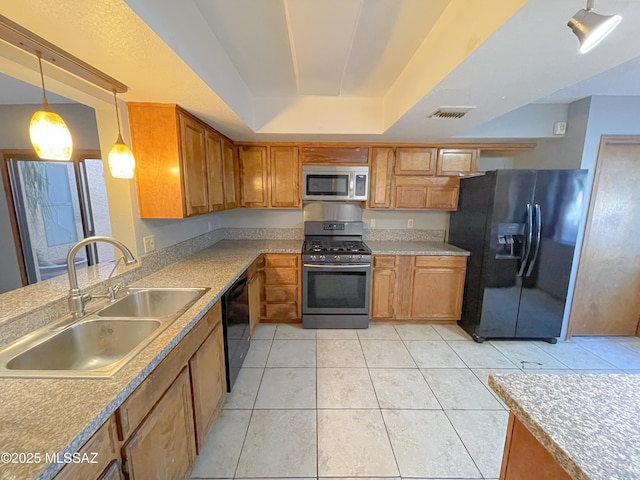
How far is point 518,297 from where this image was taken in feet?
8.96

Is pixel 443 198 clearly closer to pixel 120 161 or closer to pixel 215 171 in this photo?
pixel 215 171

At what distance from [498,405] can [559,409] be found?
1.60 meters

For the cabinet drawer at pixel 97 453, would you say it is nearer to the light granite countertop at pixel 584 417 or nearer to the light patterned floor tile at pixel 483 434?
the light granite countertop at pixel 584 417

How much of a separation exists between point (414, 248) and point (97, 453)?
300cm

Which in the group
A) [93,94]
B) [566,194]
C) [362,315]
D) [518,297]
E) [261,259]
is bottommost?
[362,315]

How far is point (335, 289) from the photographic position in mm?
2994

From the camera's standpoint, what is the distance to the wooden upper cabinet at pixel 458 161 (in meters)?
3.11

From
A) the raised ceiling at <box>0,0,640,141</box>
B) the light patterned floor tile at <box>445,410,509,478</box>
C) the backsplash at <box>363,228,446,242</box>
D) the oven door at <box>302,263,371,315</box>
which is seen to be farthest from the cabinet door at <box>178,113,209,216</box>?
the light patterned floor tile at <box>445,410,509,478</box>

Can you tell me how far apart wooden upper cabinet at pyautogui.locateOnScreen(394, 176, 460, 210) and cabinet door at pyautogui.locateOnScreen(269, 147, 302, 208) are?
1.20 m

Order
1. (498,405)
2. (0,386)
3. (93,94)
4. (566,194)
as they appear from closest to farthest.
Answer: (0,386), (93,94), (498,405), (566,194)

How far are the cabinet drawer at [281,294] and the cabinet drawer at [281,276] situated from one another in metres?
0.07

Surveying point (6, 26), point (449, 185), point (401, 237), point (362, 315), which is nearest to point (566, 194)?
point (449, 185)

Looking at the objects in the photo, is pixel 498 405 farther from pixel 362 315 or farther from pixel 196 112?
pixel 196 112

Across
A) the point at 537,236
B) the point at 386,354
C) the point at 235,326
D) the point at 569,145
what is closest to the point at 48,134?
the point at 235,326
